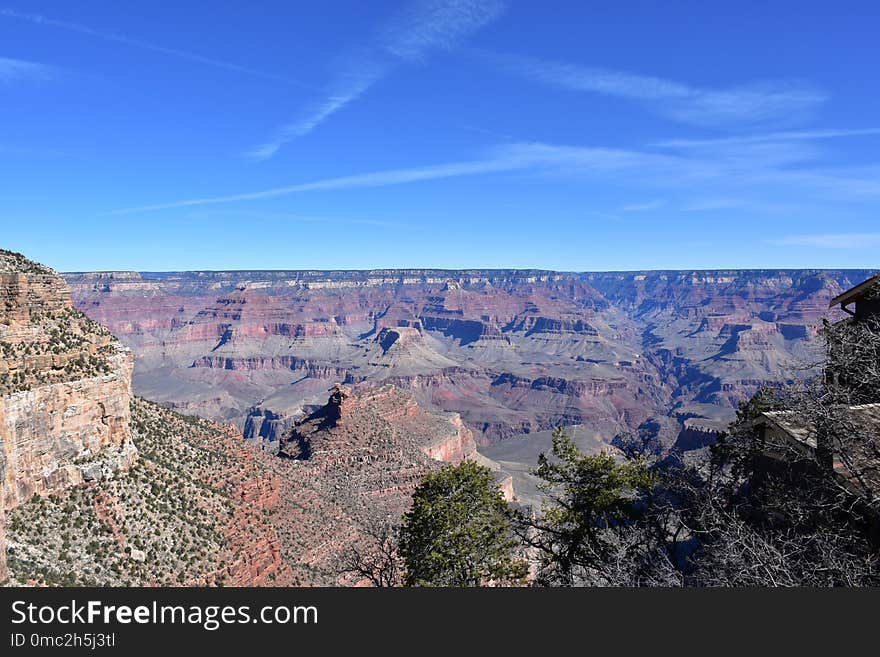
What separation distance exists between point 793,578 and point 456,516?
32.3ft

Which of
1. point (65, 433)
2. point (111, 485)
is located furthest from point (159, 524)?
point (65, 433)

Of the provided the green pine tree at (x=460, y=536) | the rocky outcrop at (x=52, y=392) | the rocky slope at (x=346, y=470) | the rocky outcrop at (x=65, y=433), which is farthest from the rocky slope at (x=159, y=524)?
the green pine tree at (x=460, y=536)

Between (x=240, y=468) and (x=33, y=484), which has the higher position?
(x=33, y=484)

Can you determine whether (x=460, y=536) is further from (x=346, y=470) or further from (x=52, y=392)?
(x=346, y=470)

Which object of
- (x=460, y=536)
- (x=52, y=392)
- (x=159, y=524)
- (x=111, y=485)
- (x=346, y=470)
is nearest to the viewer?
(x=460, y=536)

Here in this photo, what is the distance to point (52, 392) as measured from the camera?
2297cm

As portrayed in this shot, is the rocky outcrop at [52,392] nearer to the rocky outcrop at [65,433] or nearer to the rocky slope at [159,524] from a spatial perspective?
the rocky outcrop at [65,433]

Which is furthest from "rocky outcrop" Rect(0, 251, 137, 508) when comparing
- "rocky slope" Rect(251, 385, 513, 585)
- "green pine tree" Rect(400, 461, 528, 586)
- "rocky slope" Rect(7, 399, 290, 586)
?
"green pine tree" Rect(400, 461, 528, 586)

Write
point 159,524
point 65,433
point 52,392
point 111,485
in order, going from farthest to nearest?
point 159,524
point 111,485
point 65,433
point 52,392

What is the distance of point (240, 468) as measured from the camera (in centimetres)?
3328

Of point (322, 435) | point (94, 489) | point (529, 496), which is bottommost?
point (529, 496)

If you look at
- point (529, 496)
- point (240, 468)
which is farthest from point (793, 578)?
point (529, 496)

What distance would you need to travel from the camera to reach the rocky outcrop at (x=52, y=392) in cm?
2147

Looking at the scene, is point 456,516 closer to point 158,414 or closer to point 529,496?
point 158,414
